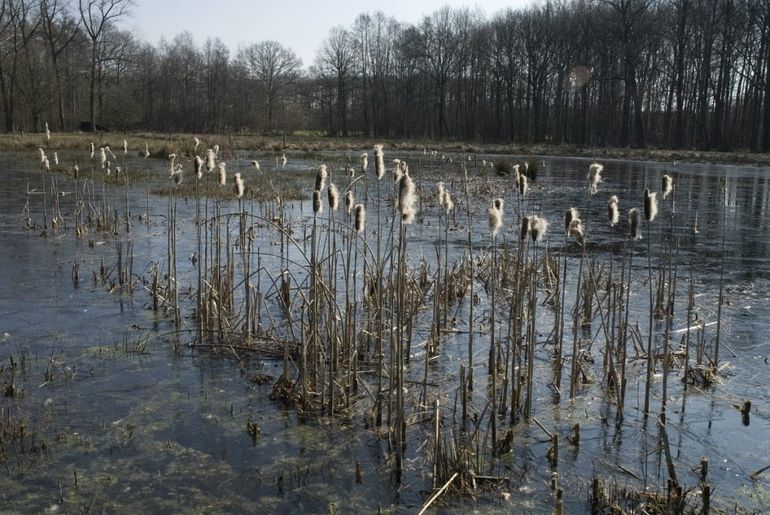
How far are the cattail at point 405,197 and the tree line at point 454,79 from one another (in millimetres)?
45063

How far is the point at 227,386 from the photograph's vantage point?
5.20 m

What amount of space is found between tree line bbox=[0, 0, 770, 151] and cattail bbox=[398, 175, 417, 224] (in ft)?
148

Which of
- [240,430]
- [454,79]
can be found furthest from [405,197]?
[454,79]

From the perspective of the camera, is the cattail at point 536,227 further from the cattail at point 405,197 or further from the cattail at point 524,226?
the cattail at point 405,197

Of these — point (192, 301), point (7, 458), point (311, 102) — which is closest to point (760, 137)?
point (311, 102)

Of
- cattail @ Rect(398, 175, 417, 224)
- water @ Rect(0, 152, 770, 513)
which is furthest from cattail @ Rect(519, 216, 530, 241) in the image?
water @ Rect(0, 152, 770, 513)

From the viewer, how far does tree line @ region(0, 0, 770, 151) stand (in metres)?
47.5

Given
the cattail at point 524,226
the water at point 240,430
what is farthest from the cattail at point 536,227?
the water at point 240,430

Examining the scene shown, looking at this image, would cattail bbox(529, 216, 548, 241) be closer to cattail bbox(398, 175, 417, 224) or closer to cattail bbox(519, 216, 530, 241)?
cattail bbox(519, 216, 530, 241)

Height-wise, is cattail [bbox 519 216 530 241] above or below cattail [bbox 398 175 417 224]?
below

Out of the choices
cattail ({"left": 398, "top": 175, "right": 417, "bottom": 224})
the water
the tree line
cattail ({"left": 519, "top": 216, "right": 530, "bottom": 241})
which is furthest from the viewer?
the tree line

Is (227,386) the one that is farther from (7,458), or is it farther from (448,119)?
(448,119)

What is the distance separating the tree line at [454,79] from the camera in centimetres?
4747

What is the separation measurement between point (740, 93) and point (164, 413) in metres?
54.0
